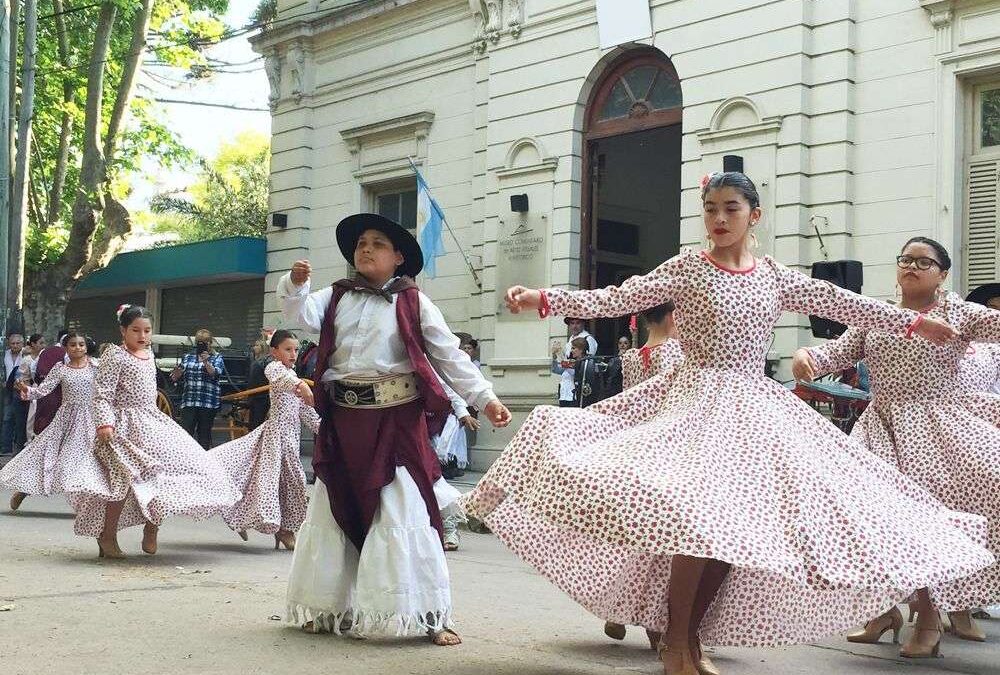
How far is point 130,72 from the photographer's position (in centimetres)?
2311

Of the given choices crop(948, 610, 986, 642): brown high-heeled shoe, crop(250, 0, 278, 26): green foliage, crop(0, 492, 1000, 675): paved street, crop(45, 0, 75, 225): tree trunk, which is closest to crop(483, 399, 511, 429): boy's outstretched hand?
crop(0, 492, 1000, 675): paved street

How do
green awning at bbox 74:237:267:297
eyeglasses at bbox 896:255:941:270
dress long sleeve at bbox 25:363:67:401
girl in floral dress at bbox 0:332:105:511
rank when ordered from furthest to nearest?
green awning at bbox 74:237:267:297, dress long sleeve at bbox 25:363:67:401, girl in floral dress at bbox 0:332:105:511, eyeglasses at bbox 896:255:941:270

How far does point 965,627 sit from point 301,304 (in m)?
3.41

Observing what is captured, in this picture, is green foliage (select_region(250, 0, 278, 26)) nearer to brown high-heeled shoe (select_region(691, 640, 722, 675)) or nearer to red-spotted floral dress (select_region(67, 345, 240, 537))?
red-spotted floral dress (select_region(67, 345, 240, 537))

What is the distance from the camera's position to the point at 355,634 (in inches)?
219

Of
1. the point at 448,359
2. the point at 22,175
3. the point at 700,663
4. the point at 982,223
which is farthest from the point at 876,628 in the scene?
the point at 22,175

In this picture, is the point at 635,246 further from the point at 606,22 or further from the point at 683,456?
the point at 683,456

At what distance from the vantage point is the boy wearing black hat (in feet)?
18.1

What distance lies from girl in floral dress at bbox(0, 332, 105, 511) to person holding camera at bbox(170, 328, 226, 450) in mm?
5061

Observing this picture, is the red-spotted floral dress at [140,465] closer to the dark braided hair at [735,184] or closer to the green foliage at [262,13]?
the dark braided hair at [735,184]

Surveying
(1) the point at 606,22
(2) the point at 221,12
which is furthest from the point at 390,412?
(2) the point at 221,12

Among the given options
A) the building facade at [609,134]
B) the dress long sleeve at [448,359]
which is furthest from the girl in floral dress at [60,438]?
the building facade at [609,134]

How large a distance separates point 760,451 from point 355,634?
200cm

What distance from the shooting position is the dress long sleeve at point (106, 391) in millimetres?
8727
